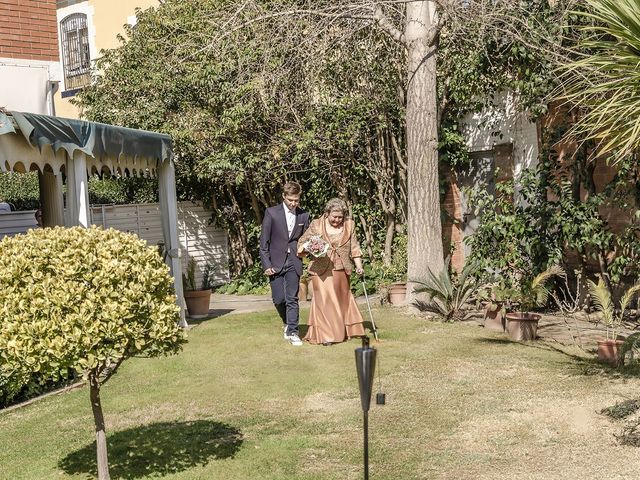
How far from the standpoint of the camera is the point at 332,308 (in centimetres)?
1110

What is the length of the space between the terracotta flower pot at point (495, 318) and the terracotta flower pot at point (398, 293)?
8.16ft

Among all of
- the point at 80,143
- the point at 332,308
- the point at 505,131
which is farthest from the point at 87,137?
the point at 505,131

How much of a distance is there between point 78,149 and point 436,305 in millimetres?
5548

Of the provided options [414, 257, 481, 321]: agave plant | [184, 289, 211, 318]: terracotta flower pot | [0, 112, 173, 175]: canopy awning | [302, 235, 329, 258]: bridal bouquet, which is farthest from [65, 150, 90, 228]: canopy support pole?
[414, 257, 481, 321]: agave plant

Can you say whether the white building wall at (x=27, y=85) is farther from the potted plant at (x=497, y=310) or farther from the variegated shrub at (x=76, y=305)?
the variegated shrub at (x=76, y=305)

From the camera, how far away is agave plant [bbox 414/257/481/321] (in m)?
12.8

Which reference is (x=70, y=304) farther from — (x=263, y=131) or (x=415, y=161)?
(x=263, y=131)

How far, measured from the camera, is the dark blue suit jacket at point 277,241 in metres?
11.2

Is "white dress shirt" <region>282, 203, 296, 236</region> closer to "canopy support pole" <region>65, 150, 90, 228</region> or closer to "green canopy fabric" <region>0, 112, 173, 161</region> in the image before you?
"green canopy fabric" <region>0, 112, 173, 161</region>

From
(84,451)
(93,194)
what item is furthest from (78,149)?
(93,194)

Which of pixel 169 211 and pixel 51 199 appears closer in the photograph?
pixel 51 199

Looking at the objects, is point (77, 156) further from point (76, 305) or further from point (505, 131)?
point (505, 131)

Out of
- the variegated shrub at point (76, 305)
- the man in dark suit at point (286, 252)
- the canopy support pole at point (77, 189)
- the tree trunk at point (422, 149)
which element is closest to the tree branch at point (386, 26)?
the tree trunk at point (422, 149)

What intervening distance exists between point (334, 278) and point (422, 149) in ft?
10.4
